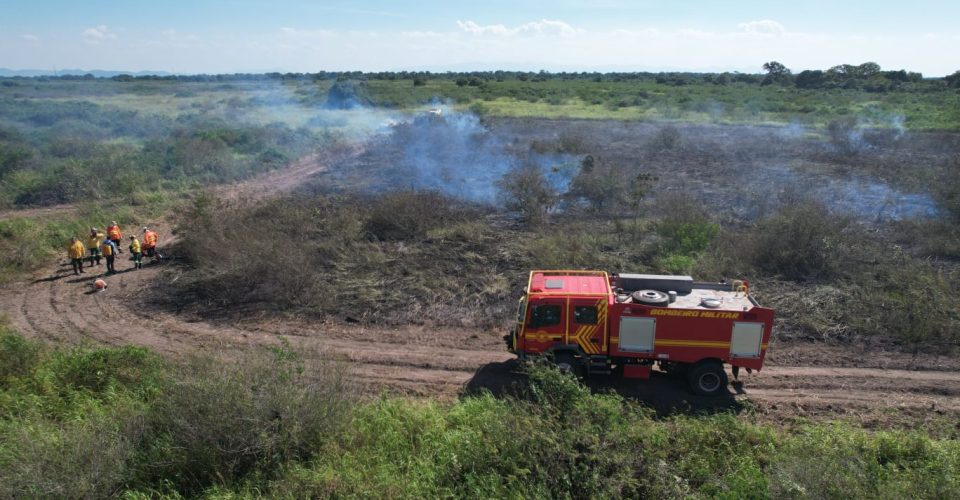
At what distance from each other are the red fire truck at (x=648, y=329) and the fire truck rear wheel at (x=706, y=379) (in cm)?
2

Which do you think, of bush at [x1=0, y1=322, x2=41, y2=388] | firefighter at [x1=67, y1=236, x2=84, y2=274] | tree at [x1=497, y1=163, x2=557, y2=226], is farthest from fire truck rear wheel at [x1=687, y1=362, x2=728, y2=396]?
firefighter at [x1=67, y1=236, x2=84, y2=274]

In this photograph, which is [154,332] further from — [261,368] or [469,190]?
[469,190]

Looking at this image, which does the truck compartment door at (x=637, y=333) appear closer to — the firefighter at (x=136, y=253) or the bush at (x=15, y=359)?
the bush at (x=15, y=359)

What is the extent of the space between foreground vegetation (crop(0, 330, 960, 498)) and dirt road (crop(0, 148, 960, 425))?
119cm

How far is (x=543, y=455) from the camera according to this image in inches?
288

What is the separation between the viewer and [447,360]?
12383 mm

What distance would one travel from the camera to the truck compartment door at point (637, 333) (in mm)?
10508

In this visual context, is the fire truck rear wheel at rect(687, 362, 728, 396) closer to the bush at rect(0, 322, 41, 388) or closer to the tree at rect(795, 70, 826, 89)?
the bush at rect(0, 322, 41, 388)

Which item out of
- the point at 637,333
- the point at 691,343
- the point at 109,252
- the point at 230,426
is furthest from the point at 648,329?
the point at 109,252

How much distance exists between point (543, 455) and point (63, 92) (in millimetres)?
91097

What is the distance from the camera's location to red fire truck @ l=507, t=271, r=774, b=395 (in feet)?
33.7

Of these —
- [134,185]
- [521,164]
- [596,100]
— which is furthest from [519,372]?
[596,100]

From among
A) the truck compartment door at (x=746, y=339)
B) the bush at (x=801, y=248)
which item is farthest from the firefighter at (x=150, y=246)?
the bush at (x=801, y=248)

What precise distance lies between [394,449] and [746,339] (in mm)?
6687
